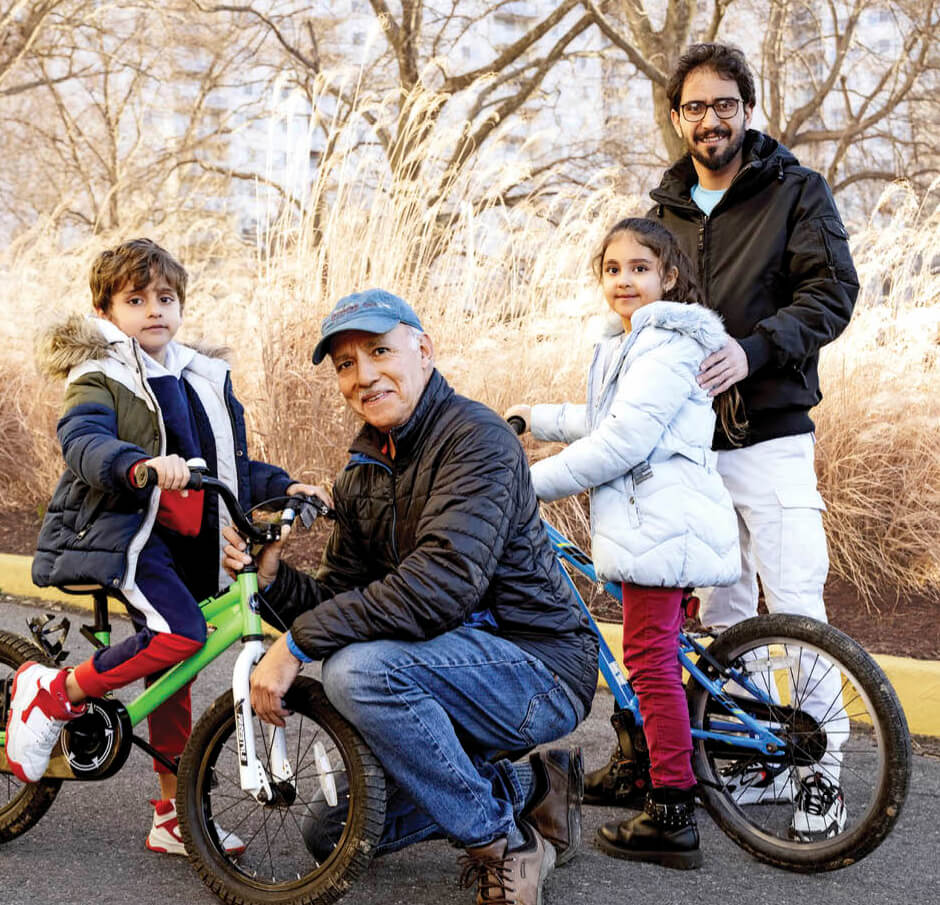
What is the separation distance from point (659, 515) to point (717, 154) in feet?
3.79

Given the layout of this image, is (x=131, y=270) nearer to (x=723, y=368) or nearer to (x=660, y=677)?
(x=723, y=368)

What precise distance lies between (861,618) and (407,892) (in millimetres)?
3022

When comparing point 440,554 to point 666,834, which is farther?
point 666,834

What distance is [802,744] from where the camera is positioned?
3.39 m

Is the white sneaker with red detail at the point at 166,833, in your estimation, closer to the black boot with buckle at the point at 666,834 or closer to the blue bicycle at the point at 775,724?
the black boot with buckle at the point at 666,834

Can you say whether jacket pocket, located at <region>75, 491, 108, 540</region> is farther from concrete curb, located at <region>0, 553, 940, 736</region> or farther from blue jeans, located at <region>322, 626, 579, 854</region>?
concrete curb, located at <region>0, 553, 940, 736</region>

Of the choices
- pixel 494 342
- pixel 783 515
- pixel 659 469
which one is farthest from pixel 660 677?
pixel 494 342

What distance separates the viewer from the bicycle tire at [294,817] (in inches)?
109

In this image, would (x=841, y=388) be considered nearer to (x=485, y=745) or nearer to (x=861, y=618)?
(x=861, y=618)

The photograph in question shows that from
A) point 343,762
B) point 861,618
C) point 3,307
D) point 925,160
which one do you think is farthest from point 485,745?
point 925,160

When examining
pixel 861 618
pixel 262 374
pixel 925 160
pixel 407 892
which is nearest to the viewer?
pixel 407 892

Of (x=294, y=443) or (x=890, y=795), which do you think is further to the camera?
(x=294, y=443)

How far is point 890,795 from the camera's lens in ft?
10.2

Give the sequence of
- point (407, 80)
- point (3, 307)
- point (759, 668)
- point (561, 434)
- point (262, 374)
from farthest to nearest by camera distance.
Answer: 1. point (407, 80)
2. point (3, 307)
3. point (262, 374)
4. point (561, 434)
5. point (759, 668)
